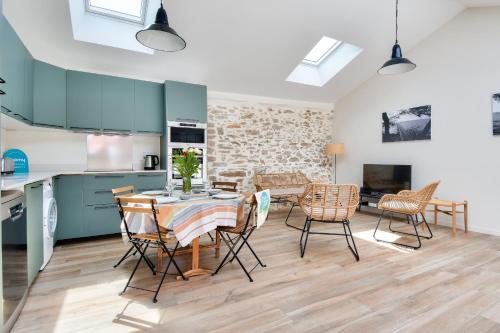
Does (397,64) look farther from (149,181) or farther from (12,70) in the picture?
(12,70)

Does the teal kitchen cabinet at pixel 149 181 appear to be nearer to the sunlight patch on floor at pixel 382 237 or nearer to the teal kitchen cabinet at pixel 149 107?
the teal kitchen cabinet at pixel 149 107

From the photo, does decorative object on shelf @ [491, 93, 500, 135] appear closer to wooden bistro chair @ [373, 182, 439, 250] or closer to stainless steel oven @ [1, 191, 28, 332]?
wooden bistro chair @ [373, 182, 439, 250]

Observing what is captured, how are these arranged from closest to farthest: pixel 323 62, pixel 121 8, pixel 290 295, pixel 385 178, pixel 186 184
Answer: pixel 290 295 < pixel 186 184 < pixel 121 8 < pixel 385 178 < pixel 323 62

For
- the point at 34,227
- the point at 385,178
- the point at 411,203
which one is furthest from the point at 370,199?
the point at 34,227

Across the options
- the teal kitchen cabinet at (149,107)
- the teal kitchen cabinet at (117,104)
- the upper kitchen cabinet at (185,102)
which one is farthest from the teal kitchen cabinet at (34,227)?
the upper kitchen cabinet at (185,102)

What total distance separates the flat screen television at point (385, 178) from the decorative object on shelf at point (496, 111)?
4.29 feet

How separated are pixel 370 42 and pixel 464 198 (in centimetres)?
304

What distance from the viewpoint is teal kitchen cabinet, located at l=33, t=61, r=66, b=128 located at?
3434 mm

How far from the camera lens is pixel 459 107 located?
433 centimetres

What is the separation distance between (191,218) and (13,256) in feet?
3.98

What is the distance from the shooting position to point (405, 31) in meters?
4.55

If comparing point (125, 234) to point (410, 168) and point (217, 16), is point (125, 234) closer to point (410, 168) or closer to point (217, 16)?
point (217, 16)

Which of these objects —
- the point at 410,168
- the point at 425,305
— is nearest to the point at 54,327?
the point at 425,305

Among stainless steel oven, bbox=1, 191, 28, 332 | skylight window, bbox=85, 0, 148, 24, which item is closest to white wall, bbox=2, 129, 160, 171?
skylight window, bbox=85, 0, 148, 24
